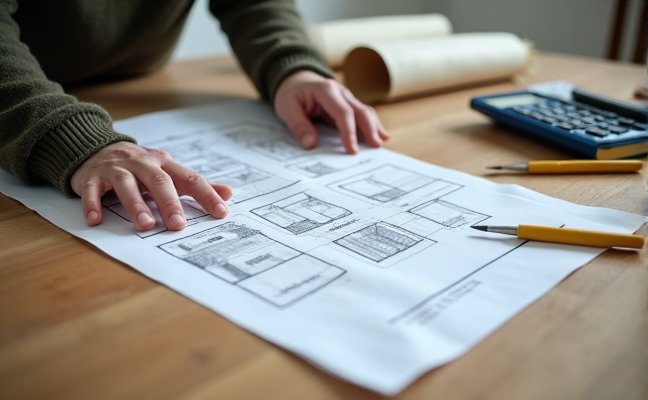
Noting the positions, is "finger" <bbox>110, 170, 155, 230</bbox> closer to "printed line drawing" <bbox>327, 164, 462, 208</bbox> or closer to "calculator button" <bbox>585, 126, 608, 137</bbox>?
"printed line drawing" <bbox>327, 164, 462, 208</bbox>

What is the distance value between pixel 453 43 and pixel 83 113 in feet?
1.71

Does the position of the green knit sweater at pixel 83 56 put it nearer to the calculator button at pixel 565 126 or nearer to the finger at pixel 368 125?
the finger at pixel 368 125

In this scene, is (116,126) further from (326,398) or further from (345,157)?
(326,398)

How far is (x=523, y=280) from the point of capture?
1.16ft

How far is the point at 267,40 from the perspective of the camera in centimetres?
76

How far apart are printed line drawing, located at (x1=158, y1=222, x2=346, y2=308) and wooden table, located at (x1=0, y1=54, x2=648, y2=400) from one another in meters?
0.03

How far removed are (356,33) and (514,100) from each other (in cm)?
33

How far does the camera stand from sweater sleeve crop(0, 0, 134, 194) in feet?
1.55

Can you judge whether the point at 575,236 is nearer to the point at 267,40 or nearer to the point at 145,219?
the point at 145,219

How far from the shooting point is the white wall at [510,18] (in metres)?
1.48

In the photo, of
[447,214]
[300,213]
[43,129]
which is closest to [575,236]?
[447,214]

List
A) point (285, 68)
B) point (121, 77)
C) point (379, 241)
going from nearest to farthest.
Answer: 1. point (379, 241)
2. point (285, 68)
3. point (121, 77)

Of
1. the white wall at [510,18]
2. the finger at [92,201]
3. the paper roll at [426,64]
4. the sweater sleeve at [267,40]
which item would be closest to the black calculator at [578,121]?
the paper roll at [426,64]

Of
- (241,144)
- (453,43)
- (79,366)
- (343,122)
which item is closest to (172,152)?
(241,144)
